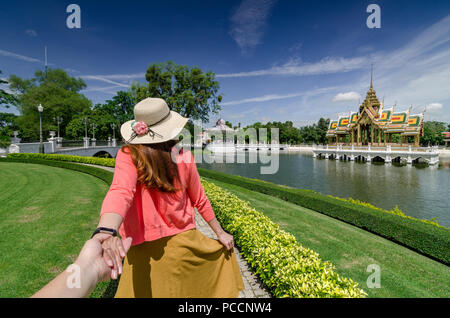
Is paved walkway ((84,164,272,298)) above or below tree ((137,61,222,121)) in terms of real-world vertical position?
below

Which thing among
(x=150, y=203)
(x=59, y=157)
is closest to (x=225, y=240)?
(x=150, y=203)

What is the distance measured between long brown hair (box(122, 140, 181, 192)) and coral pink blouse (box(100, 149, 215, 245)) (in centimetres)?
5

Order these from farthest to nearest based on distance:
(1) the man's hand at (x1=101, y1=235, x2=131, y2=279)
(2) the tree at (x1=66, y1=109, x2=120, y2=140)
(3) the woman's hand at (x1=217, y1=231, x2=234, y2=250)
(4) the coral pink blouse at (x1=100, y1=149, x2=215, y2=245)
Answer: (2) the tree at (x1=66, y1=109, x2=120, y2=140) < (3) the woman's hand at (x1=217, y1=231, x2=234, y2=250) < (4) the coral pink blouse at (x1=100, y1=149, x2=215, y2=245) < (1) the man's hand at (x1=101, y1=235, x2=131, y2=279)

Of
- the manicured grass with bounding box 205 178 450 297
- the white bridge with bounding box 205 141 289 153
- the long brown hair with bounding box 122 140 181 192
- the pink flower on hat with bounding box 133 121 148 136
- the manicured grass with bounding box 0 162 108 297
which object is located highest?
the white bridge with bounding box 205 141 289 153

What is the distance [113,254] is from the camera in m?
1.07

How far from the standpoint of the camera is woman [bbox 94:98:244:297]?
1506mm

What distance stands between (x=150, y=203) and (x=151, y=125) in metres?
0.59

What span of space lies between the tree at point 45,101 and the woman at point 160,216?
175ft

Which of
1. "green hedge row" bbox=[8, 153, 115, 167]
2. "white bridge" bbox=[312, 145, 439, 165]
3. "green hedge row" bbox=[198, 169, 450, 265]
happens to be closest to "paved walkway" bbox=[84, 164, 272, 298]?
"green hedge row" bbox=[198, 169, 450, 265]

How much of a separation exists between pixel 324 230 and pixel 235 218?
10.5 feet

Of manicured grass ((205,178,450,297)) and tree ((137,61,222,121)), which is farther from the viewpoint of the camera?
tree ((137,61,222,121))

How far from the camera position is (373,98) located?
42969mm

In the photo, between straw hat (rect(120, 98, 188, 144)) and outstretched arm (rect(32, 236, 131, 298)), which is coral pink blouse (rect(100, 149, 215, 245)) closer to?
straw hat (rect(120, 98, 188, 144))
